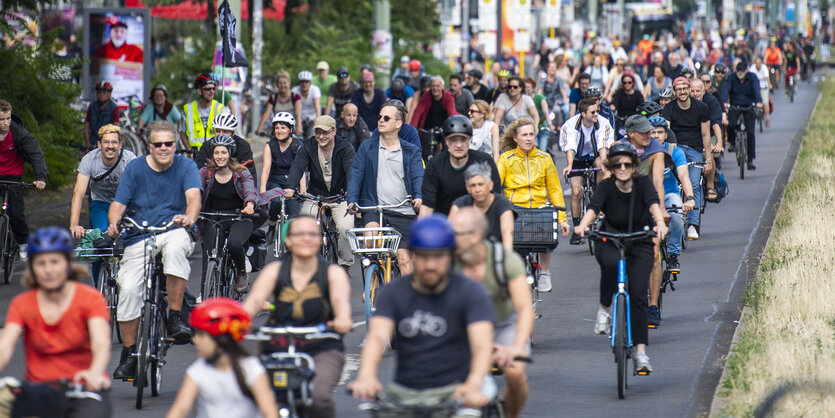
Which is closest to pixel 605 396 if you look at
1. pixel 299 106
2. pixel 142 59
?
pixel 299 106

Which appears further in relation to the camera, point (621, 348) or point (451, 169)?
point (451, 169)

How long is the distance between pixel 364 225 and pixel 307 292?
4.66 meters

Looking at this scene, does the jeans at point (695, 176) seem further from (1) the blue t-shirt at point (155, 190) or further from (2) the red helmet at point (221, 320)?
(2) the red helmet at point (221, 320)

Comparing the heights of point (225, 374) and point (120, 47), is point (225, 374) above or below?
below

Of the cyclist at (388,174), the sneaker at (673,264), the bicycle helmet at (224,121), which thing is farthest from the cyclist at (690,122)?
the cyclist at (388,174)

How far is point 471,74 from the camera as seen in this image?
83.5ft

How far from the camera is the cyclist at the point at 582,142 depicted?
1588cm

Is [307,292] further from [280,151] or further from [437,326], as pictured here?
[280,151]

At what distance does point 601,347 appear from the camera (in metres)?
11.2

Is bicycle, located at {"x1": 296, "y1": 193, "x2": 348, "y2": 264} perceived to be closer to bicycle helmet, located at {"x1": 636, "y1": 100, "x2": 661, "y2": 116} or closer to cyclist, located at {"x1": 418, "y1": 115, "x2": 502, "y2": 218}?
cyclist, located at {"x1": 418, "y1": 115, "x2": 502, "y2": 218}

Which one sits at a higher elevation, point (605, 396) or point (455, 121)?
point (455, 121)

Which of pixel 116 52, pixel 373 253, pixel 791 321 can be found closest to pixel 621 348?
pixel 791 321

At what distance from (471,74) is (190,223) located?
16118 millimetres

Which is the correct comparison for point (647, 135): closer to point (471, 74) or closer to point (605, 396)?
point (605, 396)
